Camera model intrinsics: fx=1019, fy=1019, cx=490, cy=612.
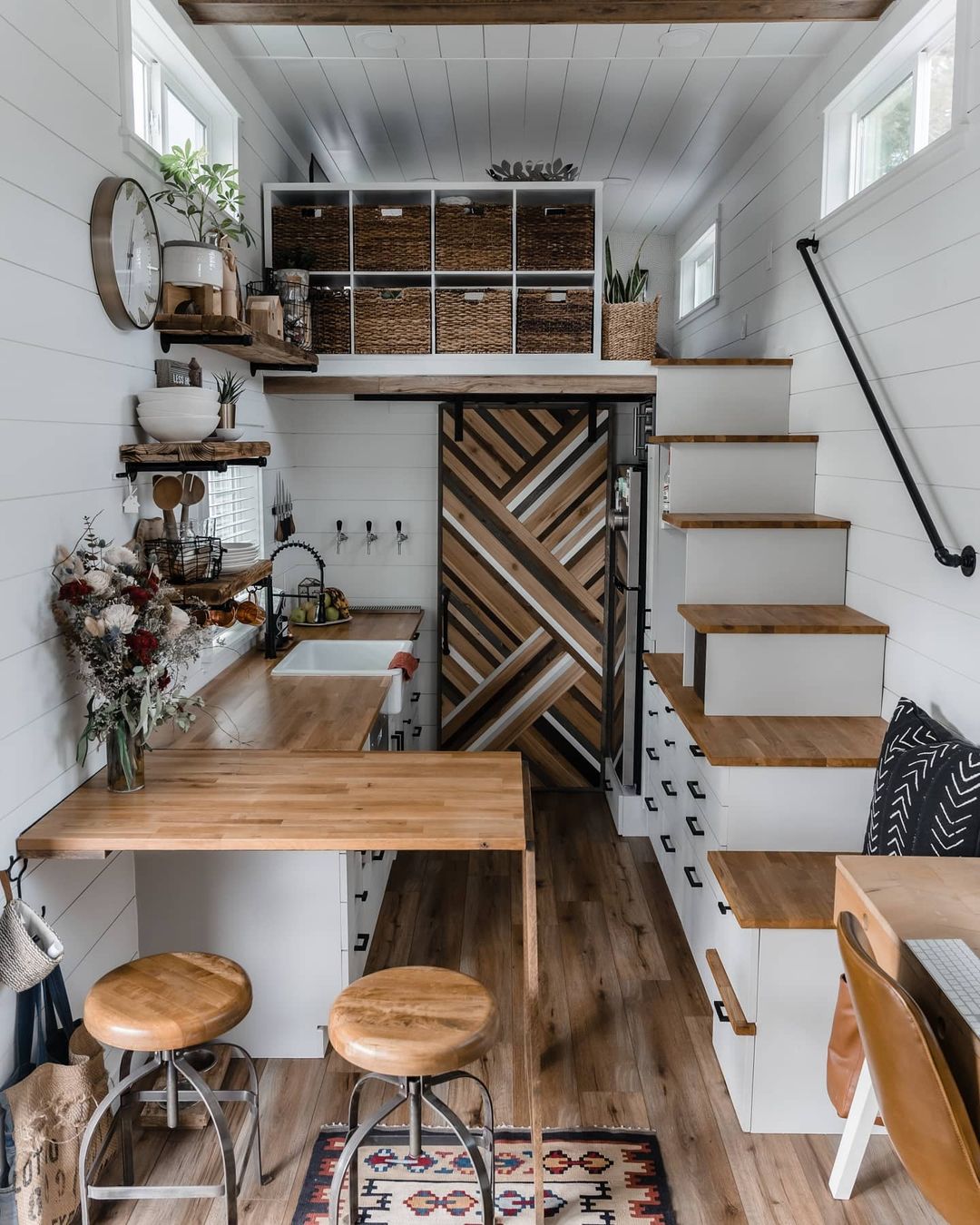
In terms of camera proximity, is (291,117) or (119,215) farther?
(291,117)

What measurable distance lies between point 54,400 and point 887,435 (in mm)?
2120

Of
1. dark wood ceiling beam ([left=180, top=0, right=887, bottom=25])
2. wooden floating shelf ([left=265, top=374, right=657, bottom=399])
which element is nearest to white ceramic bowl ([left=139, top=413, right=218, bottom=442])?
dark wood ceiling beam ([left=180, top=0, right=887, bottom=25])

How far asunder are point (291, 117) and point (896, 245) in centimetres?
252

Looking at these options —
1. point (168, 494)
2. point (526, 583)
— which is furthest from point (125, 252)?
point (526, 583)

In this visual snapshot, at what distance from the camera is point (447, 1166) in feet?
7.72

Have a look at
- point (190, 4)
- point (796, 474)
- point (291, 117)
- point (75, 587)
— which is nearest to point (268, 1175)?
point (75, 587)

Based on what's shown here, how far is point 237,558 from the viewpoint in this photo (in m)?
2.99

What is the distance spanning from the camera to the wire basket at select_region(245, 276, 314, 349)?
3.82 metres

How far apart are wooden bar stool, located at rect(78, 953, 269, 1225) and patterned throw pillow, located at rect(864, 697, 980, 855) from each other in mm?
1444

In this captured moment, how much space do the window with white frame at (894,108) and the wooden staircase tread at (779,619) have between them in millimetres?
1294

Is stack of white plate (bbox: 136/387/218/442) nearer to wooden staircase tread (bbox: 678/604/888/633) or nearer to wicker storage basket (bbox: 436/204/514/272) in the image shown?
wooden staircase tread (bbox: 678/604/888/633)

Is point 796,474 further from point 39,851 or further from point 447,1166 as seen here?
point 39,851

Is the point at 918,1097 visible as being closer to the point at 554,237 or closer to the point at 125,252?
the point at 125,252

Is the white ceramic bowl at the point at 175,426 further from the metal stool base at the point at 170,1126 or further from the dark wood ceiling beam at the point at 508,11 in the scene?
the metal stool base at the point at 170,1126
